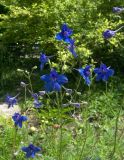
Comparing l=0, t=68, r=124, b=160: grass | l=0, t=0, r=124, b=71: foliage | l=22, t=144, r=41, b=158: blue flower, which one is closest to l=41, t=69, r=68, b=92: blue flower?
l=22, t=144, r=41, b=158: blue flower

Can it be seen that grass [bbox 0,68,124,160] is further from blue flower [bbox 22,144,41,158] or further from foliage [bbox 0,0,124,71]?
foliage [bbox 0,0,124,71]

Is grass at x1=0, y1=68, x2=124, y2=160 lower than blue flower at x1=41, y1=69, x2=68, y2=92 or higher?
lower

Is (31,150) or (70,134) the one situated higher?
(31,150)

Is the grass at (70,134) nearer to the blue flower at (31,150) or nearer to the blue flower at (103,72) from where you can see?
the blue flower at (31,150)

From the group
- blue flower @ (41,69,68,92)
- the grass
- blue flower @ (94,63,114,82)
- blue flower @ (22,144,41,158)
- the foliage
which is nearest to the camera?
blue flower @ (41,69,68,92)

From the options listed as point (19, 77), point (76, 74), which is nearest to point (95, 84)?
point (76, 74)

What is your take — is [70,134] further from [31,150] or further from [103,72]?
[103,72]

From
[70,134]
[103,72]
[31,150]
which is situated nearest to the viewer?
[103,72]

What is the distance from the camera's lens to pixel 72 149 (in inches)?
163

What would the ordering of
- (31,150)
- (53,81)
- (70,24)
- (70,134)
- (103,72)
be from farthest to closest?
(70,24) < (70,134) < (31,150) < (103,72) < (53,81)

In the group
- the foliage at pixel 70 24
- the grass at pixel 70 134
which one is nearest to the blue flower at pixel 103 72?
the grass at pixel 70 134

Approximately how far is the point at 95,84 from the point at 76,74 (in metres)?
0.42

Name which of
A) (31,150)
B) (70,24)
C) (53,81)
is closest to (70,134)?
(31,150)

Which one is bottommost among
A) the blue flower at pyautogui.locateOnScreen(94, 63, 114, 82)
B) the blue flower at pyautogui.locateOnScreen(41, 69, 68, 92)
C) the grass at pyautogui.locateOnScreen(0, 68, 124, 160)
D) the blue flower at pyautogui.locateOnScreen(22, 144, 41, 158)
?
the grass at pyautogui.locateOnScreen(0, 68, 124, 160)
